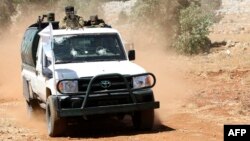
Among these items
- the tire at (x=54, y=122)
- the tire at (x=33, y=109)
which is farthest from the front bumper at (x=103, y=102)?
the tire at (x=33, y=109)

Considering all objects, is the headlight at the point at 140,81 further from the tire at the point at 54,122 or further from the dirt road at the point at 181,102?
the tire at the point at 54,122

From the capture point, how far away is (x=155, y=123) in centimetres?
1198

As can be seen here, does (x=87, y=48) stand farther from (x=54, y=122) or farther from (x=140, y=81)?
(x=54, y=122)

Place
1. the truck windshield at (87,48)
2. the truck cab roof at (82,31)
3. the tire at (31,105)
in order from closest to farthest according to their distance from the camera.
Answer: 1. the truck windshield at (87,48)
2. the truck cab roof at (82,31)
3. the tire at (31,105)

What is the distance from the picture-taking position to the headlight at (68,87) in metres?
10.3

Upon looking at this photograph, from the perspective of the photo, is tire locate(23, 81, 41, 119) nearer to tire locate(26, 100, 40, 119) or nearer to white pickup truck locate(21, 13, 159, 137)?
tire locate(26, 100, 40, 119)

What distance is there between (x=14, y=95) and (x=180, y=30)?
12812 mm

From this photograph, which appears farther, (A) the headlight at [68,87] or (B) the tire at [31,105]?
(B) the tire at [31,105]

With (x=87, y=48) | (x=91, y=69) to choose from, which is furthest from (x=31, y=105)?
(x=91, y=69)

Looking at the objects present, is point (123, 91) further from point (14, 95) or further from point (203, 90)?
point (14, 95)

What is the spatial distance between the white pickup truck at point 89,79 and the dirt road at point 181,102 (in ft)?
1.58

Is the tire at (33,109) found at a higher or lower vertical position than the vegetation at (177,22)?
lower

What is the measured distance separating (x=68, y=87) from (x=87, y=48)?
1.61m

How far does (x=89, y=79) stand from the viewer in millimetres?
10375
